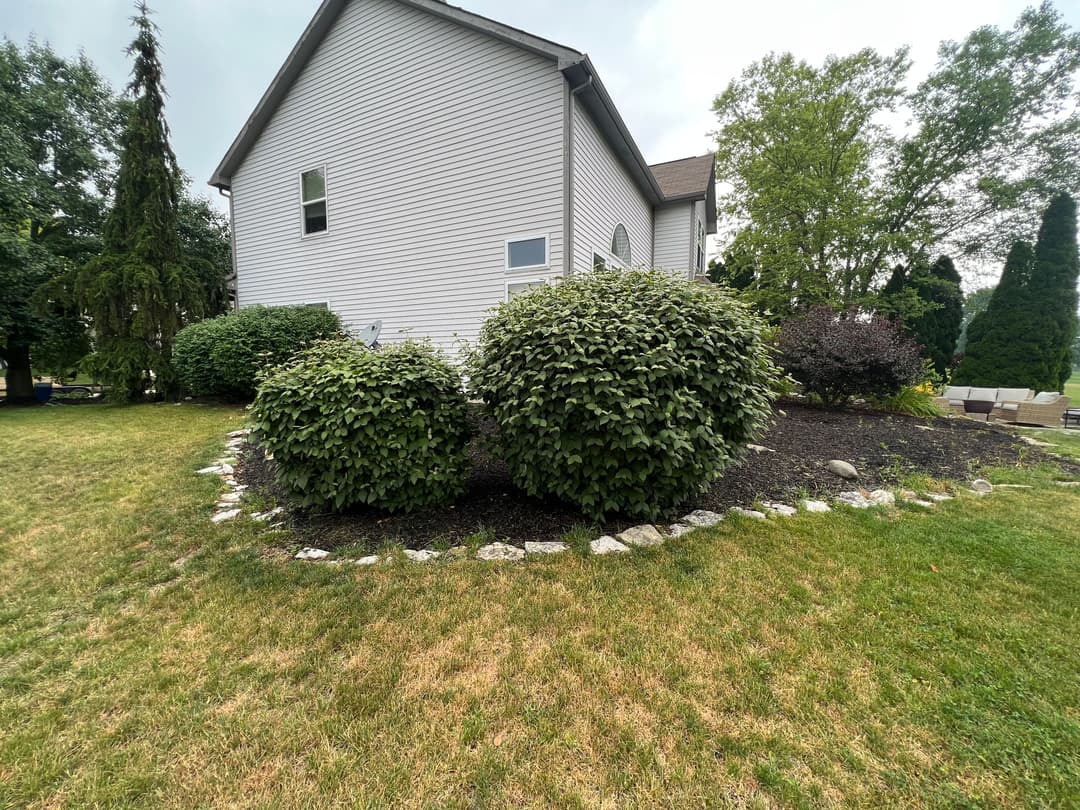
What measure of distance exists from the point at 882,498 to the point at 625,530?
106 inches

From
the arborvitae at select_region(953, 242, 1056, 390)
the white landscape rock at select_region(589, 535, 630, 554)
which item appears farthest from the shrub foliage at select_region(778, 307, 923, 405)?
the arborvitae at select_region(953, 242, 1056, 390)

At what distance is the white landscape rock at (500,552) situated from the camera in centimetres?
286

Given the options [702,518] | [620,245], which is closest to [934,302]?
[620,245]

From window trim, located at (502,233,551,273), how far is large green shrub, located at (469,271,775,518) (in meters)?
4.00

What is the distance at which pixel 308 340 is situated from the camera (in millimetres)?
8656

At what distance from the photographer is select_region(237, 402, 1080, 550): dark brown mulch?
10.7 feet

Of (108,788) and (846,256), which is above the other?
(846,256)

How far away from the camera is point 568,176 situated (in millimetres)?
6891

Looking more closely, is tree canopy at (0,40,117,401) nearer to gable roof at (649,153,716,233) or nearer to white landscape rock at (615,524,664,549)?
white landscape rock at (615,524,664,549)

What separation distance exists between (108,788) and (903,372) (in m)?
9.82

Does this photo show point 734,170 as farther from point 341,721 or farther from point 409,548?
point 341,721

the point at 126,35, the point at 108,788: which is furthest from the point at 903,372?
the point at 126,35

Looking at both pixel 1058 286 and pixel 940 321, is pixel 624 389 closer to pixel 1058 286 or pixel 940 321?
pixel 1058 286

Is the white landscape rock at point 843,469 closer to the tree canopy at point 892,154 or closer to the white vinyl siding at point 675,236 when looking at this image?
the white vinyl siding at point 675,236
